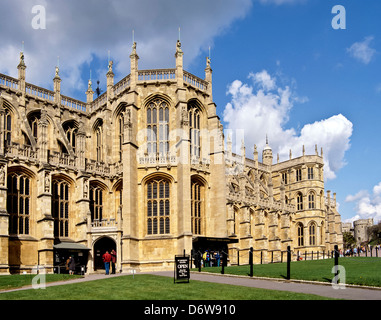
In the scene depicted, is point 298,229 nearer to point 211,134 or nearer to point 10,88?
point 211,134

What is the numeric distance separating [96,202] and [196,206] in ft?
28.2

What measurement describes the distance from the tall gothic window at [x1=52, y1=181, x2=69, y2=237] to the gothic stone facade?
8cm

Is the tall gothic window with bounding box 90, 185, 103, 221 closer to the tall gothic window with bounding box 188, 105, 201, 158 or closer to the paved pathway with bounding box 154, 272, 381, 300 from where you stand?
the tall gothic window with bounding box 188, 105, 201, 158

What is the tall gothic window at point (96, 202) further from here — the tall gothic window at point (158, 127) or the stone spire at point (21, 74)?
the stone spire at point (21, 74)

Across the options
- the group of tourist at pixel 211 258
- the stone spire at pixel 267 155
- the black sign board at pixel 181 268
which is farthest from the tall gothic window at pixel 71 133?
the stone spire at pixel 267 155

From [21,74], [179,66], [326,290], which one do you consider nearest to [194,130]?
[179,66]

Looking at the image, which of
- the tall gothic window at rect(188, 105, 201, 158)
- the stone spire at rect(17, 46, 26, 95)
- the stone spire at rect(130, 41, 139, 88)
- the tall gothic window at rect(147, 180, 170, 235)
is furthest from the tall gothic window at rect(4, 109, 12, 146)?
the tall gothic window at rect(188, 105, 201, 158)

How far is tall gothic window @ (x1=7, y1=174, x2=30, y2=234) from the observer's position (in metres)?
33.0

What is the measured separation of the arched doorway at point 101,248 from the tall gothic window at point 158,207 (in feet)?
10.8

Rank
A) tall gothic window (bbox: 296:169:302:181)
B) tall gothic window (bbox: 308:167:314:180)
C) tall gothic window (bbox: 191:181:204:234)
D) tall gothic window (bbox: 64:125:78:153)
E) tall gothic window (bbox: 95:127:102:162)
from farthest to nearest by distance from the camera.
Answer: tall gothic window (bbox: 296:169:302:181) → tall gothic window (bbox: 308:167:314:180) → tall gothic window (bbox: 64:125:78:153) → tall gothic window (bbox: 95:127:102:162) → tall gothic window (bbox: 191:181:204:234)

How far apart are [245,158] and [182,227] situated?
29880 mm

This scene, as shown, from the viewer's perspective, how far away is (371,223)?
132m
